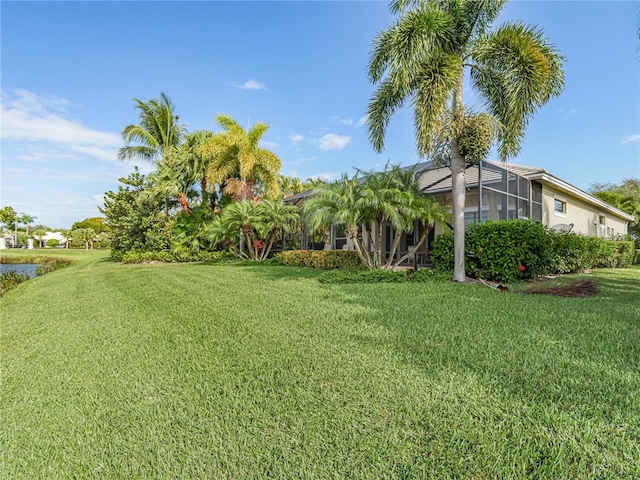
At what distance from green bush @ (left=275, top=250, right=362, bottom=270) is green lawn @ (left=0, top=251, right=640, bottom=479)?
7481mm

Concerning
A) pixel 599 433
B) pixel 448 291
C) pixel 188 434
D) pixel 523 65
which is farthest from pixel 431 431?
pixel 523 65

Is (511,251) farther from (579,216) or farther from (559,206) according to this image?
(579,216)

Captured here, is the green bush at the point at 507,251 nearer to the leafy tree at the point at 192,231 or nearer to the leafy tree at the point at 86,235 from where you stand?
the leafy tree at the point at 192,231

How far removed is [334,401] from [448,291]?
5.47m

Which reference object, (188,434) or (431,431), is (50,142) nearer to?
(188,434)

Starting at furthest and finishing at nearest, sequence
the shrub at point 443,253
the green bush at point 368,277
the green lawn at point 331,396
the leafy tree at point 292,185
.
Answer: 1. the leafy tree at point 292,185
2. the shrub at point 443,253
3. the green bush at point 368,277
4. the green lawn at point 331,396

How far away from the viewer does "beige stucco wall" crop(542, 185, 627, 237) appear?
14.4m

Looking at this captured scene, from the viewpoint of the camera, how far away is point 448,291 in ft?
23.9

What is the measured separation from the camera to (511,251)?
876 centimetres

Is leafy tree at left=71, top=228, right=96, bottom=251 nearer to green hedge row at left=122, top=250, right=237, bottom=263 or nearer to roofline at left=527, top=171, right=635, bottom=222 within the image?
green hedge row at left=122, top=250, right=237, bottom=263

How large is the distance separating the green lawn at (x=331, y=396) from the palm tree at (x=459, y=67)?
17.7ft

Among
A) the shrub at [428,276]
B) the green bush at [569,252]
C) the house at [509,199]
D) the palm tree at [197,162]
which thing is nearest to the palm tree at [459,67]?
the shrub at [428,276]

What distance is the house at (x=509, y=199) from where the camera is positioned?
1142cm

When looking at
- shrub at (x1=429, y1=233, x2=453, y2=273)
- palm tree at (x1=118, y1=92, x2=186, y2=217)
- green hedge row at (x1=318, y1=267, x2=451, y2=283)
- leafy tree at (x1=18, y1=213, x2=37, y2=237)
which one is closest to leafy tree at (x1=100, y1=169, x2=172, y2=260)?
palm tree at (x1=118, y1=92, x2=186, y2=217)
